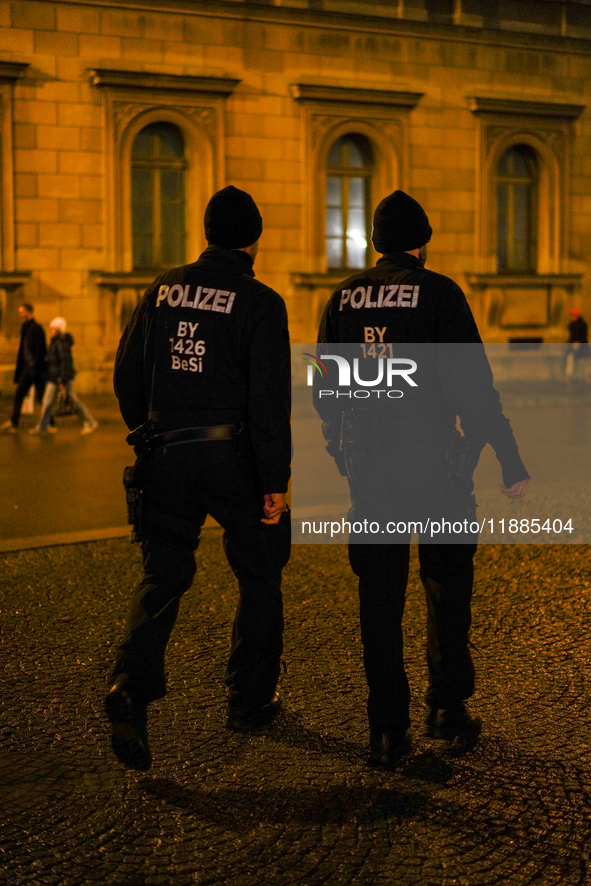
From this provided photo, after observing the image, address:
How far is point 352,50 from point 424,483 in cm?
1924

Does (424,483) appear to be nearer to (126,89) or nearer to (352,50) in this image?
(126,89)

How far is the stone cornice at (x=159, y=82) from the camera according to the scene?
19.9 meters

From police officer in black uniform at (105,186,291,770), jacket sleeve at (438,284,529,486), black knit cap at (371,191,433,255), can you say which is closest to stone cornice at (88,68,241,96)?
police officer in black uniform at (105,186,291,770)

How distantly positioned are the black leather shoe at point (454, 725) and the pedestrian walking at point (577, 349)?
19477mm

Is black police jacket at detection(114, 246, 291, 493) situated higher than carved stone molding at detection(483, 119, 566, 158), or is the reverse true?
carved stone molding at detection(483, 119, 566, 158)

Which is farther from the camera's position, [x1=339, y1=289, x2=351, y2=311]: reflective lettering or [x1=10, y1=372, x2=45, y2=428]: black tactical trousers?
[x1=10, y1=372, x2=45, y2=428]: black tactical trousers

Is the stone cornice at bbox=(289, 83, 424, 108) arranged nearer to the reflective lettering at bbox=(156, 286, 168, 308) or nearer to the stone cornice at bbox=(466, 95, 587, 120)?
the stone cornice at bbox=(466, 95, 587, 120)

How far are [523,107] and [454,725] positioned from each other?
20.9 m

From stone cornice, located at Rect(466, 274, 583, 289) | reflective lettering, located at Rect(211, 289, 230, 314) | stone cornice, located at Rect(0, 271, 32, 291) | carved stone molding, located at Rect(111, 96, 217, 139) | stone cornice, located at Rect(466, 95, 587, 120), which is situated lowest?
reflective lettering, located at Rect(211, 289, 230, 314)

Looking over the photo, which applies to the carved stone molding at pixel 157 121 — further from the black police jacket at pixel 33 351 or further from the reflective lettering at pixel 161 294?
the reflective lettering at pixel 161 294

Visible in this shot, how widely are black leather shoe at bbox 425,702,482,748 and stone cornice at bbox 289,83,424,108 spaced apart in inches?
728

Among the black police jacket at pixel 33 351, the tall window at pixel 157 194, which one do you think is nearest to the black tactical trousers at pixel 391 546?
the black police jacket at pixel 33 351

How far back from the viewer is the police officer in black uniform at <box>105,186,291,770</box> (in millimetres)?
4156

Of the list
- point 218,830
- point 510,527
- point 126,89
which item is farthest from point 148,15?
point 218,830
